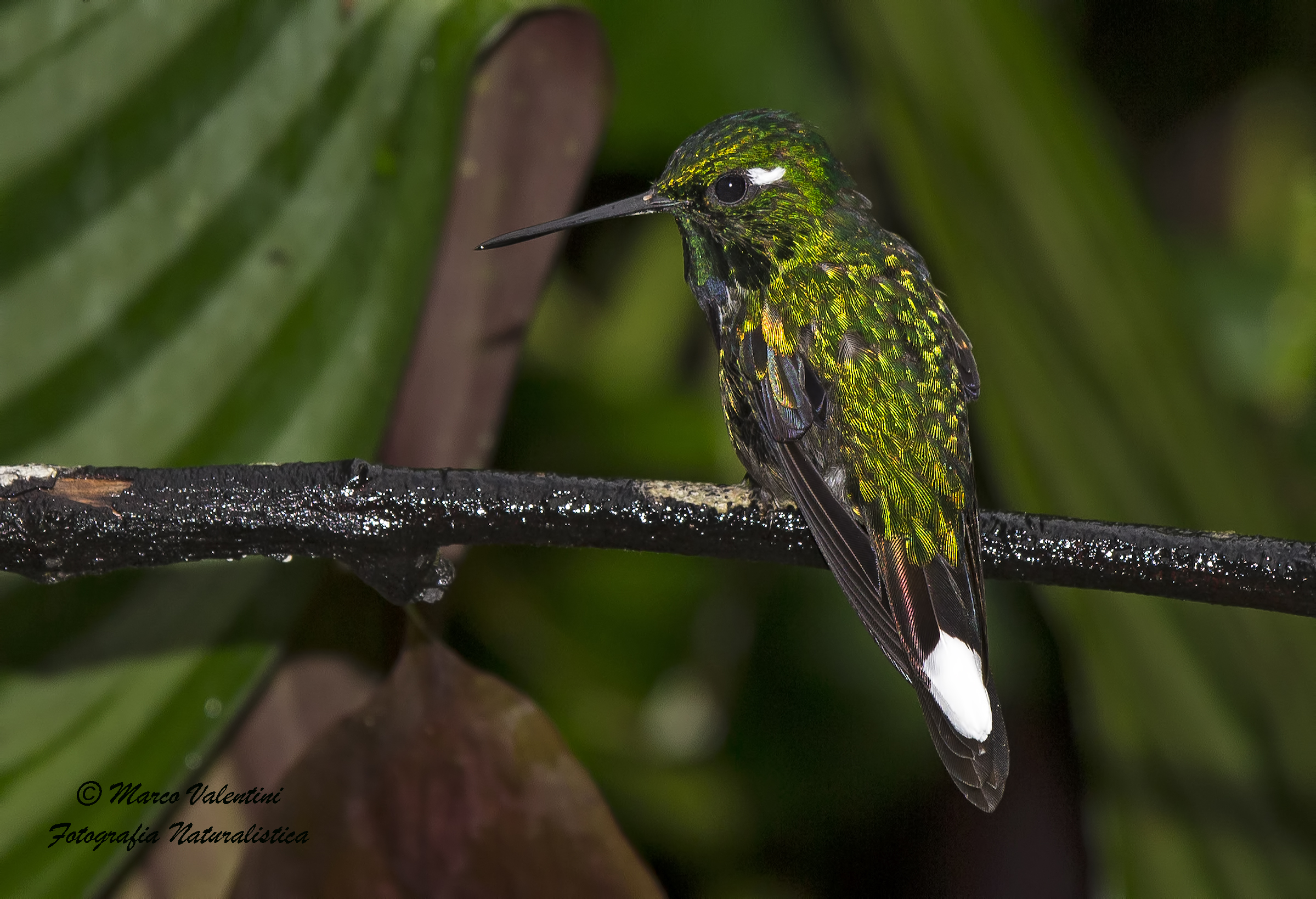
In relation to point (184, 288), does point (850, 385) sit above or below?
below

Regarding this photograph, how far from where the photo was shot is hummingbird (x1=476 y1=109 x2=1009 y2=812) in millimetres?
1090

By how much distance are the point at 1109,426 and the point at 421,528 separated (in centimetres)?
80

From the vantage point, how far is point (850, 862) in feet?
6.64

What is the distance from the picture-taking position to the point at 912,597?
1133mm

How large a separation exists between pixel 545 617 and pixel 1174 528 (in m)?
1.23

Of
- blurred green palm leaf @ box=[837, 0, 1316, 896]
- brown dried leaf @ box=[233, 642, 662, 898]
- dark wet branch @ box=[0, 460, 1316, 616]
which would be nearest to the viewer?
dark wet branch @ box=[0, 460, 1316, 616]

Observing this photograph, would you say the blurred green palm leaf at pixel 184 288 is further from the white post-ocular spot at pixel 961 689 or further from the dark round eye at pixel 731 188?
the white post-ocular spot at pixel 961 689

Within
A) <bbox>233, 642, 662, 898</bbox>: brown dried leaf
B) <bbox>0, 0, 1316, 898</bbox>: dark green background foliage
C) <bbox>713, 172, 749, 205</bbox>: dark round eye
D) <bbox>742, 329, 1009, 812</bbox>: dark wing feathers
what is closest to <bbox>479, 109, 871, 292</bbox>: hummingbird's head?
<bbox>713, 172, 749, 205</bbox>: dark round eye

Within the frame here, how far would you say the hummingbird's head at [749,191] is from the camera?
1.29 metres

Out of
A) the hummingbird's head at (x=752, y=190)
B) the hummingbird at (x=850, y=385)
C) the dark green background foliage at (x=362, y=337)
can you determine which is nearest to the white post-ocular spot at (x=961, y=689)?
the hummingbird at (x=850, y=385)

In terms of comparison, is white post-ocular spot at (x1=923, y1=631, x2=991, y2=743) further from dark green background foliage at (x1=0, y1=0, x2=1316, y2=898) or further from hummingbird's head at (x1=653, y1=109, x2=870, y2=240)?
hummingbird's head at (x1=653, y1=109, x2=870, y2=240)

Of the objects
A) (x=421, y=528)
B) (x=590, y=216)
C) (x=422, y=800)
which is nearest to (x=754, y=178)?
(x=590, y=216)

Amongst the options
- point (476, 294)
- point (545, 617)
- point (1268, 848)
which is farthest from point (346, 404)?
point (1268, 848)

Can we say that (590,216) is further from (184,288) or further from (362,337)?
(184,288)
